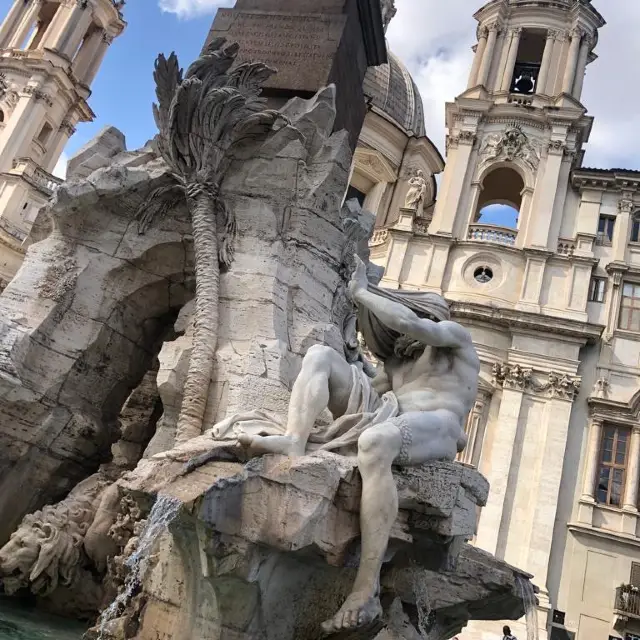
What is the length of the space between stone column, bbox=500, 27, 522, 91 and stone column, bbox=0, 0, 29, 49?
24221 mm

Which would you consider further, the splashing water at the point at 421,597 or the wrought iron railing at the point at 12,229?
the wrought iron railing at the point at 12,229

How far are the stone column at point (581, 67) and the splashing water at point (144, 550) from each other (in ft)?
85.6

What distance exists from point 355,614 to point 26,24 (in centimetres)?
3832

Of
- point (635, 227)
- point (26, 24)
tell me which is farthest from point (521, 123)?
point (26, 24)

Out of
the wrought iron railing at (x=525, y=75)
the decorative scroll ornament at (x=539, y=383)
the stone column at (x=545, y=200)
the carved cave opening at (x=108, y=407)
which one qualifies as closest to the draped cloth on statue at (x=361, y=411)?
the carved cave opening at (x=108, y=407)

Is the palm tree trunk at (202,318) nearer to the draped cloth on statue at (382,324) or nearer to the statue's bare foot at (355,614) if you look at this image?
the draped cloth on statue at (382,324)

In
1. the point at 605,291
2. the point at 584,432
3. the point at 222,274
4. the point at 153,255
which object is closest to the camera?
the point at 222,274

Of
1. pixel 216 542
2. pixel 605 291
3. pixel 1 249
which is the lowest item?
pixel 216 542

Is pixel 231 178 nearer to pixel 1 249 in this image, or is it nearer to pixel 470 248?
pixel 470 248

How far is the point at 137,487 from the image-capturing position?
12.1ft

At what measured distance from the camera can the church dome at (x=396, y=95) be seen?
3184 centimetres

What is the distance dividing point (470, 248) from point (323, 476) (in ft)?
68.3

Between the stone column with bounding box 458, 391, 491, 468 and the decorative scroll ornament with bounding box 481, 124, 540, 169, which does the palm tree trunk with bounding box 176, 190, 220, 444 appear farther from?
the decorative scroll ornament with bounding box 481, 124, 540, 169

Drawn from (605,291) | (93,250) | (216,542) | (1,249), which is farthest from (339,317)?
(1,249)
